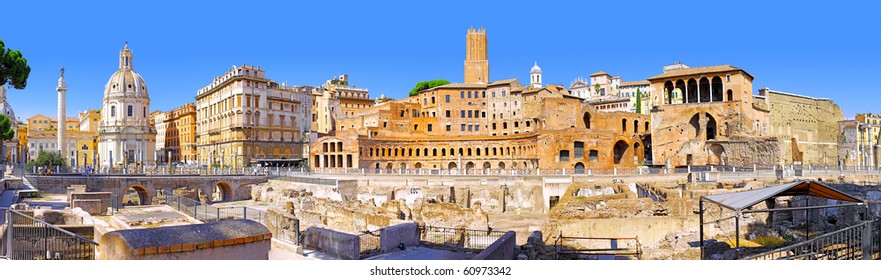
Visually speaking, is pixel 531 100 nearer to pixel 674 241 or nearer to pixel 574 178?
pixel 574 178

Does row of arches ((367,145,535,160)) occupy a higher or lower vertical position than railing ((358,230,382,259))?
higher

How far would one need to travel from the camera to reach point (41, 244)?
379 inches

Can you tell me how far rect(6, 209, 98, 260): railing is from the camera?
354 inches

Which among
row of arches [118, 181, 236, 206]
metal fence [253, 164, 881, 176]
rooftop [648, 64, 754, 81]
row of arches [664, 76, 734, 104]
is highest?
rooftop [648, 64, 754, 81]

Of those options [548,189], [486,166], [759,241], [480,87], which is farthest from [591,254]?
[480,87]

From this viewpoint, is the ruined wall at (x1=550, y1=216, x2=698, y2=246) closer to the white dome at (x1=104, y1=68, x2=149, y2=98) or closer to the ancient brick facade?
the ancient brick facade

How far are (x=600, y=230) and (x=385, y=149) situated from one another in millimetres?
49361

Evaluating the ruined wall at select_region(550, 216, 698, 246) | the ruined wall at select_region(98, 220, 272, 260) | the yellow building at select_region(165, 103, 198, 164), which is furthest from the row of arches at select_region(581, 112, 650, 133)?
the ruined wall at select_region(98, 220, 272, 260)

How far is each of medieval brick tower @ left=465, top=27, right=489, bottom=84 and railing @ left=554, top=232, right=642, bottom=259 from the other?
62.3 meters

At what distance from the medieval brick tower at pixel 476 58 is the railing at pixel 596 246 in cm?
6227

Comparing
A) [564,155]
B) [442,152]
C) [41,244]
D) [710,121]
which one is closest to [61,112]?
[41,244]

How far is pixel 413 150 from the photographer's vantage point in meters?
68.1

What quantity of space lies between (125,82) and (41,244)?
65.4 metres

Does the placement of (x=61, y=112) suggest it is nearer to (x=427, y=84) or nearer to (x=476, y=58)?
(x=476, y=58)
